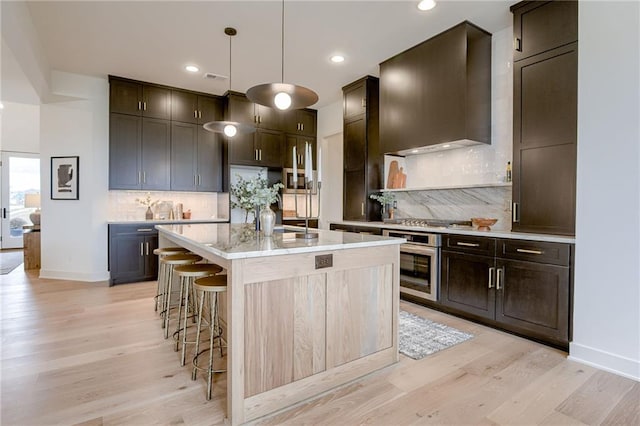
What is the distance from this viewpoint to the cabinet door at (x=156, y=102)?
518 centimetres

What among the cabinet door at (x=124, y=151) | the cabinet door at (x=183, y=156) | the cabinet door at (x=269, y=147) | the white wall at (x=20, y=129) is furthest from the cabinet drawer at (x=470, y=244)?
the white wall at (x=20, y=129)

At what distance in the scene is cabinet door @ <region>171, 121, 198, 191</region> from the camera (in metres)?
5.46

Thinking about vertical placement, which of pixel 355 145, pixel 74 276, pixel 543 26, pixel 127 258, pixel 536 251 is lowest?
pixel 74 276

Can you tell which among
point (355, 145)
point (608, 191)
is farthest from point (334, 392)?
point (355, 145)

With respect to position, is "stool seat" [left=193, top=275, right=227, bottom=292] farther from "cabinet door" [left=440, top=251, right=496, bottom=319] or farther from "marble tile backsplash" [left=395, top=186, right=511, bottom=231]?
"marble tile backsplash" [left=395, top=186, right=511, bottom=231]

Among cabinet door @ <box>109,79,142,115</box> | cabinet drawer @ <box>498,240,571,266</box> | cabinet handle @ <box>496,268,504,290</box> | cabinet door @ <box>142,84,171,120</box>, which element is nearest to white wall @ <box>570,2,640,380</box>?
cabinet drawer @ <box>498,240,571,266</box>

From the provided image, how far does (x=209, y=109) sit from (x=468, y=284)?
4944mm

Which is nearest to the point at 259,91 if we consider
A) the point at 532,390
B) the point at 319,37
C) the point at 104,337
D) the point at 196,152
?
the point at 319,37

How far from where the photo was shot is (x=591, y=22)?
7.95 ft

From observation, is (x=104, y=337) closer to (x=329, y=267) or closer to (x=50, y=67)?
(x=329, y=267)

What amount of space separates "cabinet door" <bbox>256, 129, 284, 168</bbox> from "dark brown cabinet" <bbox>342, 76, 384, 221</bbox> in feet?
4.89

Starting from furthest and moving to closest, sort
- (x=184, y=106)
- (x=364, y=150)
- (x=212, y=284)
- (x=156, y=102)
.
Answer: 1. (x=184, y=106)
2. (x=156, y=102)
3. (x=364, y=150)
4. (x=212, y=284)

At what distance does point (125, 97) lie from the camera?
5035 mm

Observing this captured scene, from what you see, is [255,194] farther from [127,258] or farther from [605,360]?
[127,258]
